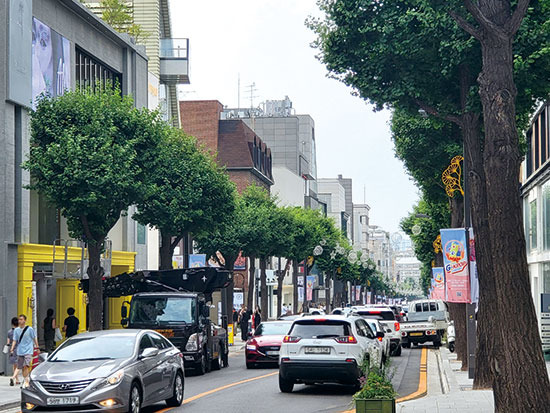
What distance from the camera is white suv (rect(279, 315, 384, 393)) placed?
2038 cm

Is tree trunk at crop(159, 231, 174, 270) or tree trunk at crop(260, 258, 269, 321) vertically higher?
tree trunk at crop(159, 231, 174, 270)

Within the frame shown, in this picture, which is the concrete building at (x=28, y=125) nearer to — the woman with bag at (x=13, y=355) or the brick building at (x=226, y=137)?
the woman with bag at (x=13, y=355)

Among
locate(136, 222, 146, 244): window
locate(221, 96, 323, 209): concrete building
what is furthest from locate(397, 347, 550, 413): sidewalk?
locate(221, 96, 323, 209): concrete building

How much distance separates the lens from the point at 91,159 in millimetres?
28641

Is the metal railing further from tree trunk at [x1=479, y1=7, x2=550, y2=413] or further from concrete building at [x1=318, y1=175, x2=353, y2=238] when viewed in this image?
concrete building at [x1=318, y1=175, x2=353, y2=238]

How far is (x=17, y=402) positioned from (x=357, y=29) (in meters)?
11.4

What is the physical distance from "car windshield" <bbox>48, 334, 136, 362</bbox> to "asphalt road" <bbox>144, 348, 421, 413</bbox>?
1.50 meters

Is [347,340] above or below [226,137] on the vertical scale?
below

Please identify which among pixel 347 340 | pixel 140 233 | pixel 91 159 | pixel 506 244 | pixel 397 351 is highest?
pixel 91 159

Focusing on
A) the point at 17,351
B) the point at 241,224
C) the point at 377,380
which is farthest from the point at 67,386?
the point at 241,224

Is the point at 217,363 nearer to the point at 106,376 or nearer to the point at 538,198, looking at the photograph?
the point at 106,376

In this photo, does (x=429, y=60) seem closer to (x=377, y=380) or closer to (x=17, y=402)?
(x=377, y=380)

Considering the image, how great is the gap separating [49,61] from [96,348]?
60.1 feet

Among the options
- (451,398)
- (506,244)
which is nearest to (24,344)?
(451,398)
